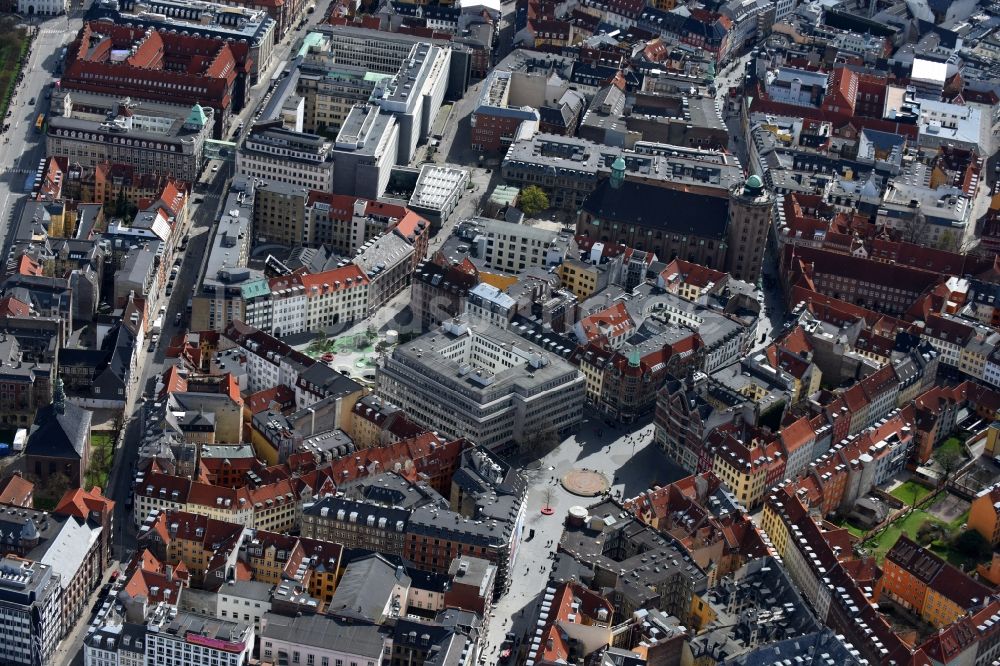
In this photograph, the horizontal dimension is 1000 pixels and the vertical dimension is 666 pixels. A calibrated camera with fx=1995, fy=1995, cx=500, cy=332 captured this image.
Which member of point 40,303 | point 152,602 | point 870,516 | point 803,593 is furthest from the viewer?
point 40,303

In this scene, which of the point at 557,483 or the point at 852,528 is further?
the point at 557,483

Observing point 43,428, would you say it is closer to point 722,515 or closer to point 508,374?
point 508,374

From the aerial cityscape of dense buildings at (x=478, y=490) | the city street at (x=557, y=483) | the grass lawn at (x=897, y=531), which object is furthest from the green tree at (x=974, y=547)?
the city street at (x=557, y=483)

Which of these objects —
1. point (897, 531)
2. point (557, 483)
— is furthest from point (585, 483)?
point (897, 531)

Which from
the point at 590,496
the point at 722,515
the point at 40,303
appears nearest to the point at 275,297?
the point at 40,303

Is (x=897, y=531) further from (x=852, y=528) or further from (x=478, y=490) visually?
(x=478, y=490)

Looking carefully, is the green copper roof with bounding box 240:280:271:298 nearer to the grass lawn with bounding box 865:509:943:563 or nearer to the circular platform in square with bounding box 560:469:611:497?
the circular platform in square with bounding box 560:469:611:497

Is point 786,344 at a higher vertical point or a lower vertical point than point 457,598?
higher
